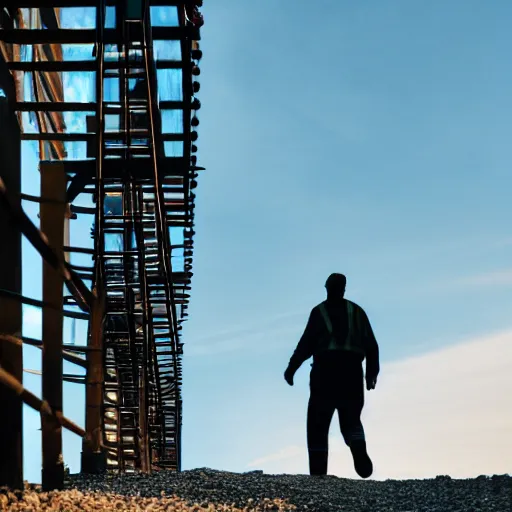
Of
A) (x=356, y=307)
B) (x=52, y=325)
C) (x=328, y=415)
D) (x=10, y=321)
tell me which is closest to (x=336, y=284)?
(x=356, y=307)

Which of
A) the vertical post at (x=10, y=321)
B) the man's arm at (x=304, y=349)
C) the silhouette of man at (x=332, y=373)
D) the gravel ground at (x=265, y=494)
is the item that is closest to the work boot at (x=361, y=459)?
the silhouette of man at (x=332, y=373)

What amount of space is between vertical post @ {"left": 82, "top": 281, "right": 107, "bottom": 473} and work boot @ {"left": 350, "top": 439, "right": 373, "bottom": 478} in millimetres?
3201

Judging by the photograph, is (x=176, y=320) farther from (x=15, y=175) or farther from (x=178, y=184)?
(x=15, y=175)

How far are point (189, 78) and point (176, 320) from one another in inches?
400

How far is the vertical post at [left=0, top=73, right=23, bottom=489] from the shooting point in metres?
9.66

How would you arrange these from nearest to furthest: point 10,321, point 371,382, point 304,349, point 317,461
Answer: point 10,321 → point 317,461 → point 304,349 → point 371,382

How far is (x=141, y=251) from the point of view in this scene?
1711 centimetres

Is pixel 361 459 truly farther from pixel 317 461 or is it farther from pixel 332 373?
pixel 332 373

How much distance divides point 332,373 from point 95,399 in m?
3.35

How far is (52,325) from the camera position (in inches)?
441

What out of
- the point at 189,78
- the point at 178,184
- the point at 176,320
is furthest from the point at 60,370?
the point at 176,320

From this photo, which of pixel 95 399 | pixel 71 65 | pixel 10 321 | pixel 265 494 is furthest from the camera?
pixel 95 399

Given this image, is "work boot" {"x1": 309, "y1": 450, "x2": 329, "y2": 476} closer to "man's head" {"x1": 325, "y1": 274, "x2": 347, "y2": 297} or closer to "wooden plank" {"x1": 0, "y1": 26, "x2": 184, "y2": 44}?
"man's head" {"x1": 325, "y1": 274, "x2": 347, "y2": 297}

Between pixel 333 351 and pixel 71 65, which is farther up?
pixel 71 65
